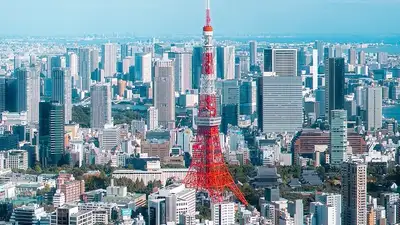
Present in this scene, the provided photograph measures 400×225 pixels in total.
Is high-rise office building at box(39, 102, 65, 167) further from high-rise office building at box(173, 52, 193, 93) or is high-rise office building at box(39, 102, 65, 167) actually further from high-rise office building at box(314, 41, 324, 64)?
high-rise office building at box(314, 41, 324, 64)

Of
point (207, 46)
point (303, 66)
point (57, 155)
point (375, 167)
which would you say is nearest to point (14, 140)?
point (57, 155)

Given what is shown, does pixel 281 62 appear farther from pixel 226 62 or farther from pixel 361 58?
pixel 361 58

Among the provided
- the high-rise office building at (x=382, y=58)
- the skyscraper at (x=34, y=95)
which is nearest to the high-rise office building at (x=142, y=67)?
the skyscraper at (x=34, y=95)

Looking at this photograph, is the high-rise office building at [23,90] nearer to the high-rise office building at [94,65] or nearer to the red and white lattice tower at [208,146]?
the high-rise office building at [94,65]

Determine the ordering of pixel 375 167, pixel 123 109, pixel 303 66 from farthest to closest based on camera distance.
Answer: pixel 303 66 < pixel 123 109 < pixel 375 167

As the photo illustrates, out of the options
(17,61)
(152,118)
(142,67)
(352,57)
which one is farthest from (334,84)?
(17,61)

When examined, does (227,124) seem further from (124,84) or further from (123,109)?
(124,84)

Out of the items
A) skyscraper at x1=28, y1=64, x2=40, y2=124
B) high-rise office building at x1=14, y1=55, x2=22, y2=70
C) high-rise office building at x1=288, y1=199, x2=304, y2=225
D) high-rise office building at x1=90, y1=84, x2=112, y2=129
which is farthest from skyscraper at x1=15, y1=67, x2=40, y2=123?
high-rise office building at x1=288, y1=199, x2=304, y2=225
